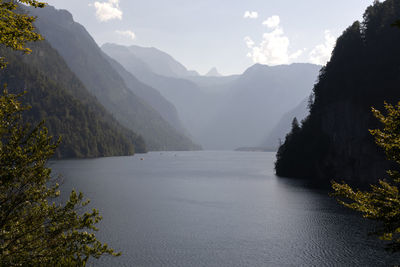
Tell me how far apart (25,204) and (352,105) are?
341 feet

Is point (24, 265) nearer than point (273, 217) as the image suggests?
Yes

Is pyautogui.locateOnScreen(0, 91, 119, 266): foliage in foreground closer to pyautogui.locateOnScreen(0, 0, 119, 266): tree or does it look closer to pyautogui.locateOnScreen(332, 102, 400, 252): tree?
pyautogui.locateOnScreen(0, 0, 119, 266): tree

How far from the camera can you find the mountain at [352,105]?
3671 inches

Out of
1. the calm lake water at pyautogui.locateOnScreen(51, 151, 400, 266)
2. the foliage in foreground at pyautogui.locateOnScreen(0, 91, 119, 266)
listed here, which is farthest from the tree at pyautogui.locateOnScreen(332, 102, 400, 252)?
the calm lake water at pyautogui.locateOnScreen(51, 151, 400, 266)

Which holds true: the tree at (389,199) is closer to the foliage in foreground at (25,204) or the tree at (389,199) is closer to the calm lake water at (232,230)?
the foliage in foreground at (25,204)

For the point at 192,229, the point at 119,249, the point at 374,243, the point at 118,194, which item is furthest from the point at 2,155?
the point at 118,194

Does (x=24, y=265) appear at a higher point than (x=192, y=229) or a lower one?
higher

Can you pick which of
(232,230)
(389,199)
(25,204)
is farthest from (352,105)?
(25,204)

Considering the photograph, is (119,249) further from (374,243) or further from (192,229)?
(374,243)

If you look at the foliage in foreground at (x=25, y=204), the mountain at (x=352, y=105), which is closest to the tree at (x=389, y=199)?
the foliage in foreground at (x=25, y=204)

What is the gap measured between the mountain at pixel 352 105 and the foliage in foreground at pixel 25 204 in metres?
87.7

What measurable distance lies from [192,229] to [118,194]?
38.3 meters

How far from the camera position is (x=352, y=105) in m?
103

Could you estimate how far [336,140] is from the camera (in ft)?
361
